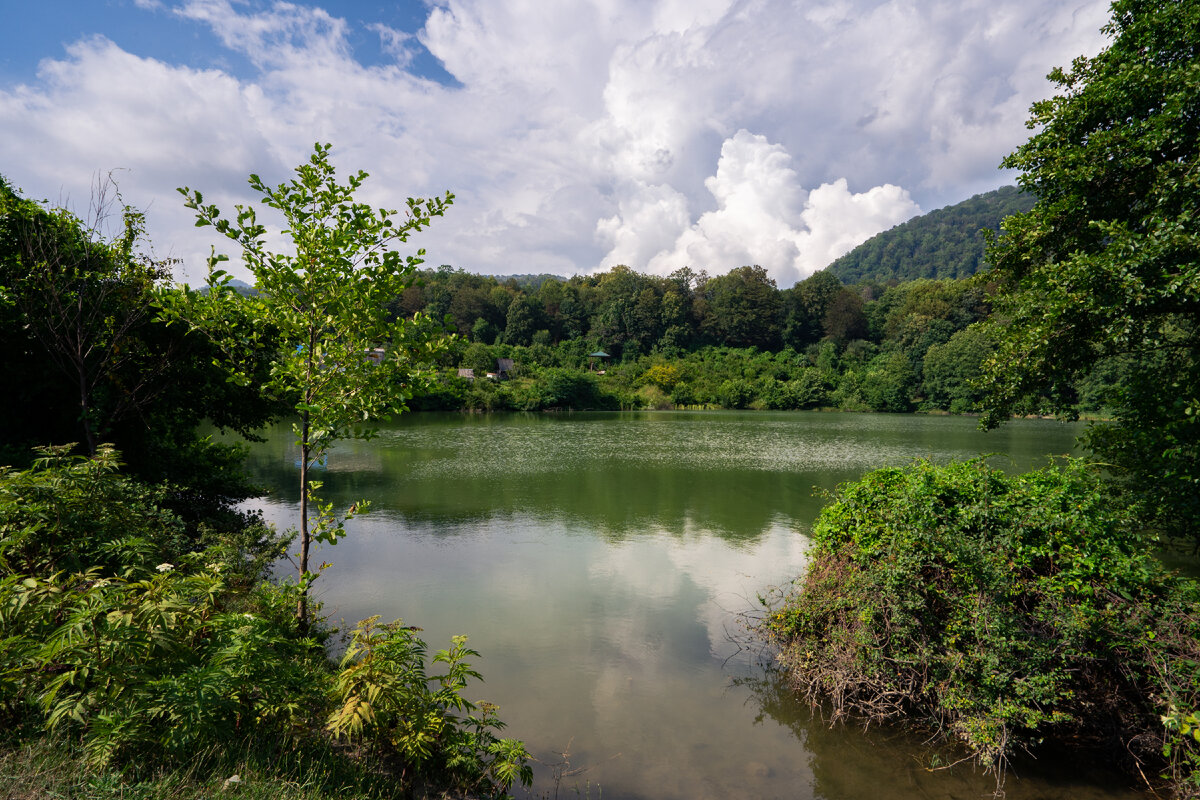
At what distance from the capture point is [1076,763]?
17.8ft

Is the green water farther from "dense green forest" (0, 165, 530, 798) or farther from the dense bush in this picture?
"dense green forest" (0, 165, 530, 798)

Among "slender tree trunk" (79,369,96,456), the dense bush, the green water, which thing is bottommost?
the green water

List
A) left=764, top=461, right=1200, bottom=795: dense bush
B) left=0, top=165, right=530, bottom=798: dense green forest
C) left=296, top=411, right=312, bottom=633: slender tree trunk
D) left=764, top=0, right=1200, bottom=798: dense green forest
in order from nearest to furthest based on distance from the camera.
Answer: left=0, top=165, right=530, bottom=798: dense green forest → left=764, top=461, right=1200, bottom=795: dense bush → left=764, top=0, right=1200, bottom=798: dense green forest → left=296, top=411, right=312, bottom=633: slender tree trunk

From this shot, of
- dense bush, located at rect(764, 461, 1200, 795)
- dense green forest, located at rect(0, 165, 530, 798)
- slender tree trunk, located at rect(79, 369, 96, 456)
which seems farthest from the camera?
slender tree trunk, located at rect(79, 369, 96, 456)

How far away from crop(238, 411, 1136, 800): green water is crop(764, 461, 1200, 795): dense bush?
46cm

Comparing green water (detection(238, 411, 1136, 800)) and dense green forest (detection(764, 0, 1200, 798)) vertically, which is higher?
dense green forest (detection(764, 0, 1200, 798))

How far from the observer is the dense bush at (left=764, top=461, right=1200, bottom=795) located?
4.99 meters

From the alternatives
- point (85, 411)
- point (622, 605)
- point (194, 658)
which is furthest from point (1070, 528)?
point (85, 411)

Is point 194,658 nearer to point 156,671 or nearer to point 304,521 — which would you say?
point 156,671

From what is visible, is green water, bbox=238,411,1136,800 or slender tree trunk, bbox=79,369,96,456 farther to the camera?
slender tree trunk, bbox=79,369,96,456

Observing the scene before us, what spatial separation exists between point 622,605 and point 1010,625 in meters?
5.48

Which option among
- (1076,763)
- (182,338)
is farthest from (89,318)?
(1076,763)

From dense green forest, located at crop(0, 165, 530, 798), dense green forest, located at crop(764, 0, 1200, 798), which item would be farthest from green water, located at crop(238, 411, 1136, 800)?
dense green forest, located at crop(0, 165, 530, 798)

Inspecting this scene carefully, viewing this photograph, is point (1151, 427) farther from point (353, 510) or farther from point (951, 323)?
point (951, 323)
